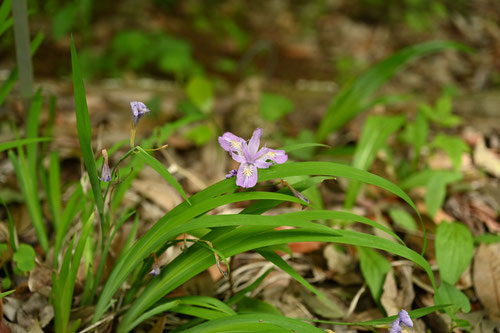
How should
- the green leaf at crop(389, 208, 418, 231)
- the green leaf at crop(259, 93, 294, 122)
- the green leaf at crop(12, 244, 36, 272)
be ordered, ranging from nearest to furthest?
the green leaf at crop(12, 244, 36, 272) < the green leaf at crop(389, 208, 418, 231) < the green leaf at crop(259, 93, 294, 122)

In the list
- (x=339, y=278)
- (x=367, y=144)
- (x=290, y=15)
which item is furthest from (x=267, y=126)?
(x=290, y=15)

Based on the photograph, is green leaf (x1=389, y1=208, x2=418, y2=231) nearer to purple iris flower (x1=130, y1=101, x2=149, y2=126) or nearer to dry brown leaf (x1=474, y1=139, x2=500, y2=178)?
dry brown leaf (x1=474, y1=139, x2=500, y2=178)

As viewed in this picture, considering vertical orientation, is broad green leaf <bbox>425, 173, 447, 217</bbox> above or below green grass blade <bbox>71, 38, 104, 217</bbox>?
above

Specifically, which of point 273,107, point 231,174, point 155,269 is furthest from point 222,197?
point 273,107

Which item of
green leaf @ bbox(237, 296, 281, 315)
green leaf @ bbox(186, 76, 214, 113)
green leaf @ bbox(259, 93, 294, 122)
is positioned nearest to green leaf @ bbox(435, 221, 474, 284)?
green leaf @ bbox(237, 296, 281, 315)

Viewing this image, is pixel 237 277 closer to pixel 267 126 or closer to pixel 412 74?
pixel 267 126

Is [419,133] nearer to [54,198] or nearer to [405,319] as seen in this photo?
[405,319]
